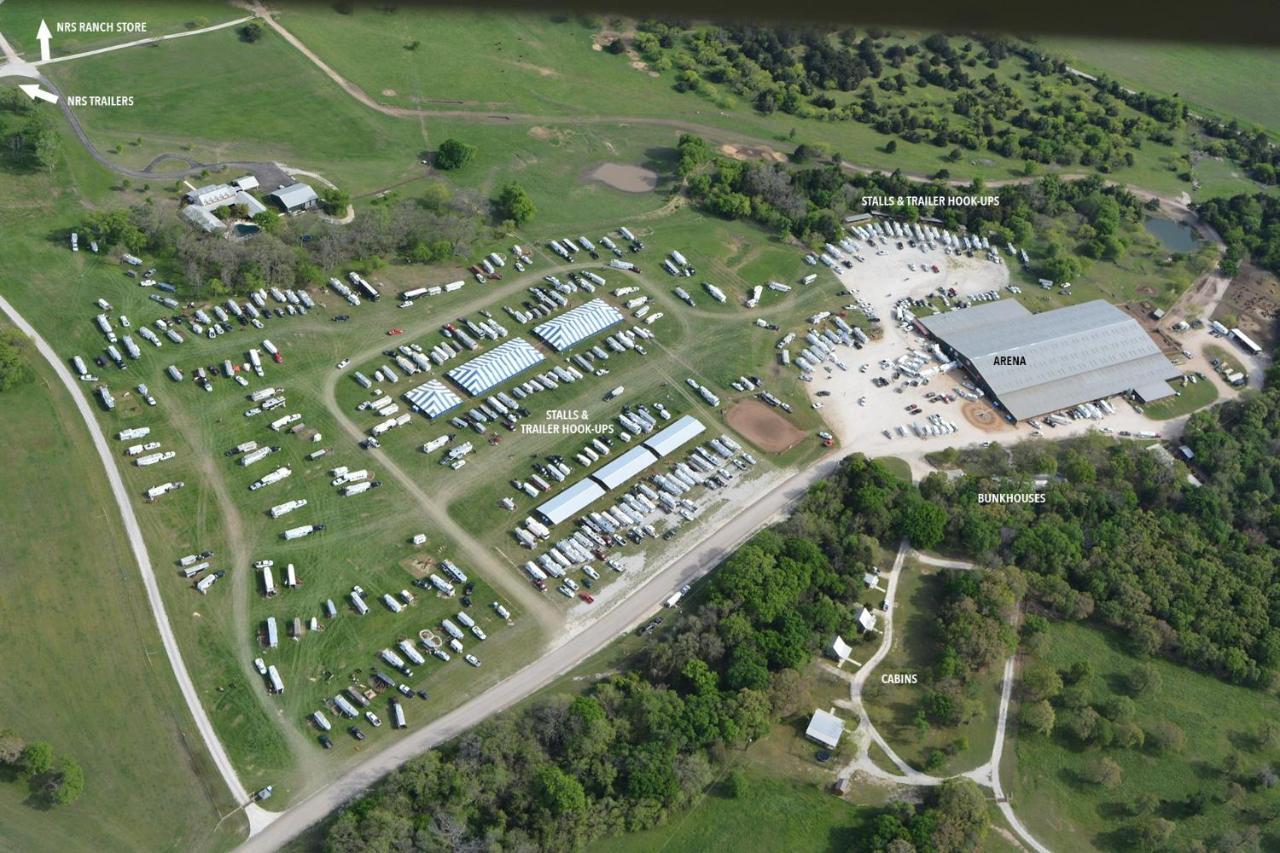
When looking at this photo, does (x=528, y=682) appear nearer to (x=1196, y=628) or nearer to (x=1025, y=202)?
(x=1196, y=628)

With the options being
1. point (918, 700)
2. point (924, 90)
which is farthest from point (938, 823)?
point (924, 90)

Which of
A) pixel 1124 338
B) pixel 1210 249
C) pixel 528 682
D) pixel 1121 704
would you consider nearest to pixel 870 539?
pixel 1121 704

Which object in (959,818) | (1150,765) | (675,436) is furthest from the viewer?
(675,436)

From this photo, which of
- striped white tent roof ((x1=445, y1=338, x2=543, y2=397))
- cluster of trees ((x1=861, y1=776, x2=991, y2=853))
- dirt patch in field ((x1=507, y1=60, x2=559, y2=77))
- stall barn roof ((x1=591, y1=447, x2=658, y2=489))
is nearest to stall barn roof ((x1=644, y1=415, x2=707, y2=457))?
stall barn roof ((x1=591, y1=447, x2=658, y2=489))

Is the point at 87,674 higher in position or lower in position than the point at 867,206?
lower

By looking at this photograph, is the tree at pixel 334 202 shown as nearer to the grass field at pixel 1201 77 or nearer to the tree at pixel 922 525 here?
the tree at pixel 922 525

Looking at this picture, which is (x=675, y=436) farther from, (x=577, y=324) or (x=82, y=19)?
(x=82, y=19)

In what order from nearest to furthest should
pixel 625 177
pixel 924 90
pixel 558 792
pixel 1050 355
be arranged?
pixel 558 792, pixel 1050 355, pixel 625 177, pixel 924 90
